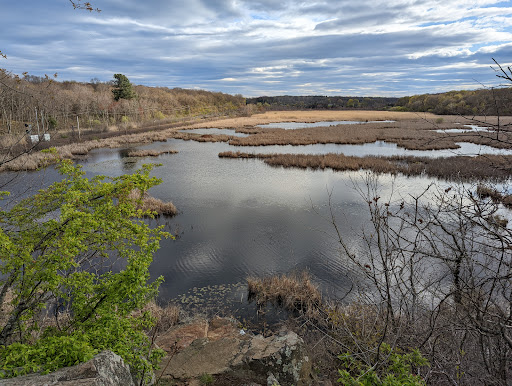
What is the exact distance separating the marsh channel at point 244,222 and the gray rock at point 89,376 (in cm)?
508

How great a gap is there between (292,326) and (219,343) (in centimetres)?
Result: 300

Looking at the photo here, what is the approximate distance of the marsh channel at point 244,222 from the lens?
11.6m

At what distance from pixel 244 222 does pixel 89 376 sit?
13.6 m

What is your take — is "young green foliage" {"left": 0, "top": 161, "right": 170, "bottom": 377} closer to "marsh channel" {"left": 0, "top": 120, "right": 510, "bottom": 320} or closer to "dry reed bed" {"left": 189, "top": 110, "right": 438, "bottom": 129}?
"marsh channel" {"left": 0, "top": 120, "right": 510, "bottom": 320}

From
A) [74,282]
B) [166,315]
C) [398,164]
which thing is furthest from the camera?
[398,164]

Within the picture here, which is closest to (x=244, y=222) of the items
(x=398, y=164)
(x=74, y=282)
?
(x=74, y=282)

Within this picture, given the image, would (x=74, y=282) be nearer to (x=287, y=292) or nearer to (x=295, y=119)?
(x=287, y=292)

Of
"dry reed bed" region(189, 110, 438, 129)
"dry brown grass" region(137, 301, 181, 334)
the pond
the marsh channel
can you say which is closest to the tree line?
the marsh channel

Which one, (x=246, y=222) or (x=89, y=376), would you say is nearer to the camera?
(x=89, y=376)

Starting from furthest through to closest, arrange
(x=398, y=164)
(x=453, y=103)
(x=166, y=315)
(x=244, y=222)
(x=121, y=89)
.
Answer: (x=121, y=89)
(x=453, y=103)
(x=398, y=164)
(x=244, y=222)
(x=166, y=315)

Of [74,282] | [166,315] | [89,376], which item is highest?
[74,282]

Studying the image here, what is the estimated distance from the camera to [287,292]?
10.3 meters

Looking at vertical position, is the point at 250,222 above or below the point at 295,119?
below

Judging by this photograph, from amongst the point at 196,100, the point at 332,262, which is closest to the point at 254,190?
the point at 332,262
